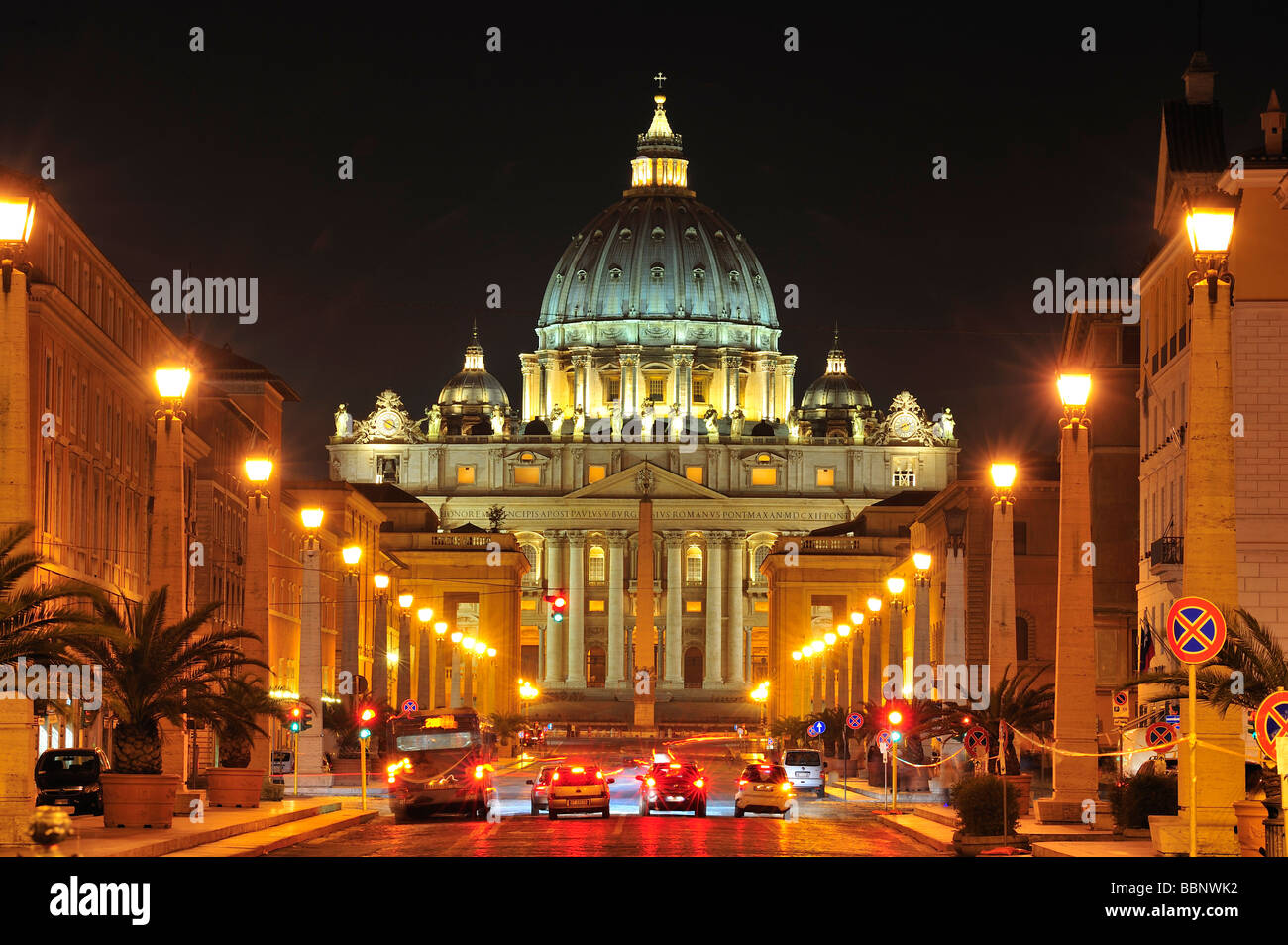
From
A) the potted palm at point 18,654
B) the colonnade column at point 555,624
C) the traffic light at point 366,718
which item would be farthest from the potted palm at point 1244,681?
the colonnade column at point 555,624

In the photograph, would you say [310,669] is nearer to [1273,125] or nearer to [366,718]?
[366,718]

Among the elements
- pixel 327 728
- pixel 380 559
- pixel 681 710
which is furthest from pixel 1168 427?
pixel 681 710

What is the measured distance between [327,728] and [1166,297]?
35317 mm

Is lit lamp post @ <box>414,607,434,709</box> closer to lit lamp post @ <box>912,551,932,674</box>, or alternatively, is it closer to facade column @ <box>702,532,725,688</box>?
lit lamp post @ <box>912,551,932,674</box>

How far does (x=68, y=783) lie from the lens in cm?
4069

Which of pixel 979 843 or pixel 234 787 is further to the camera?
pixel 234 787

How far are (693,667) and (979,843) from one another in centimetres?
16600

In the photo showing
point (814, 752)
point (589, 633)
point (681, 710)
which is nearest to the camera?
point (814, 752)

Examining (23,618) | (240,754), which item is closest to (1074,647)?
(23,618)

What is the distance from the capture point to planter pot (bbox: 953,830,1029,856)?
1238 inches

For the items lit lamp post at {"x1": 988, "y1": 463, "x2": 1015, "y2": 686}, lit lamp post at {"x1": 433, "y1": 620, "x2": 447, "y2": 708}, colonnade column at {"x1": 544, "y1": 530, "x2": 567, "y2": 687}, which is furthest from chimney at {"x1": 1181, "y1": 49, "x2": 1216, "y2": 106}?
colonnade column at {"x1": 544, "y1": 530, "x2": 567, "y2": 687}

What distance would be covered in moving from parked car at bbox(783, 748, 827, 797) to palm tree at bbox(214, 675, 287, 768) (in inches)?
835
